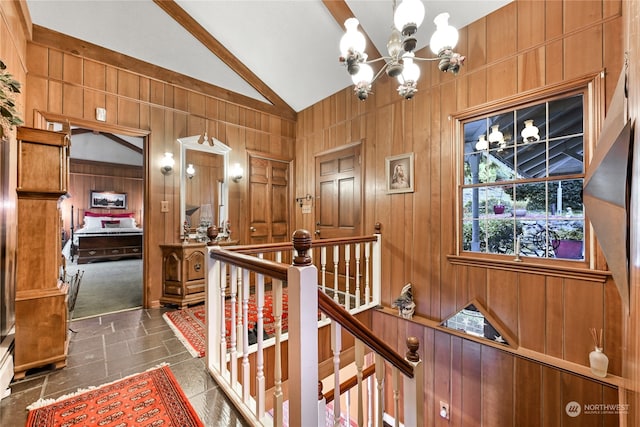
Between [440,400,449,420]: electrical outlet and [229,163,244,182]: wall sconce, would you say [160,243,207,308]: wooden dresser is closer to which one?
[229,163,244,182]: wall sconce

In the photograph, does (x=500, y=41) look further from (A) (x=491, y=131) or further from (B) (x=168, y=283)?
(B) (x=168, y=283)

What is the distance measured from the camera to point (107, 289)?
4125 millimetres

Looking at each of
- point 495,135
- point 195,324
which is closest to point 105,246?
point 195,324

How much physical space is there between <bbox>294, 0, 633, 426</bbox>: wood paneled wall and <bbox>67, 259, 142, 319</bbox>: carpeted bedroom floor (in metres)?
3.38

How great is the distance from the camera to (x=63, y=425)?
144 centimetres

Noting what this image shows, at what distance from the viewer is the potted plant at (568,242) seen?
85.4 inches

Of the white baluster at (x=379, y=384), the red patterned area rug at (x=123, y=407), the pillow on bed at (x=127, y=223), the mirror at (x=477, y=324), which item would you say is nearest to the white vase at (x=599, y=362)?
the mirror at (x=477, y=324)

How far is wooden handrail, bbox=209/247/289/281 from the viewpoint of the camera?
3.85ft

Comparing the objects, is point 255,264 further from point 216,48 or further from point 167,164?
point 216,48

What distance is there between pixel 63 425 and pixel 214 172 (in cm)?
307

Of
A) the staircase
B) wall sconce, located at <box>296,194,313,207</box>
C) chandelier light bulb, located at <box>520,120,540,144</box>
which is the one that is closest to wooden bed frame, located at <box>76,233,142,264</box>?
wall sconce, located at <box>296,194,313,207</box>

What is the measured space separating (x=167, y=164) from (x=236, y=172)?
970 millimetres

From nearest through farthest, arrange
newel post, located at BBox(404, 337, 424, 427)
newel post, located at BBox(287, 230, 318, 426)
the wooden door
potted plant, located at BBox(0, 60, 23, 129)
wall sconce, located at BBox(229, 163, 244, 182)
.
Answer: newel post, located at BBox(287, 230, 318, 426) → potted plant, located at BBox(0, 60, 23, 129) → newel post, located at BBox(404, 337, 424, 427) → the wooden door → wall sconce, located at BBox(229, 163, 244, 182)

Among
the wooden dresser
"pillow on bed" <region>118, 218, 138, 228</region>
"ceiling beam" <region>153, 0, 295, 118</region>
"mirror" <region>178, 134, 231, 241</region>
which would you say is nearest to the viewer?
"ceiling beam" <region>153, 0, 295, 118</region>
